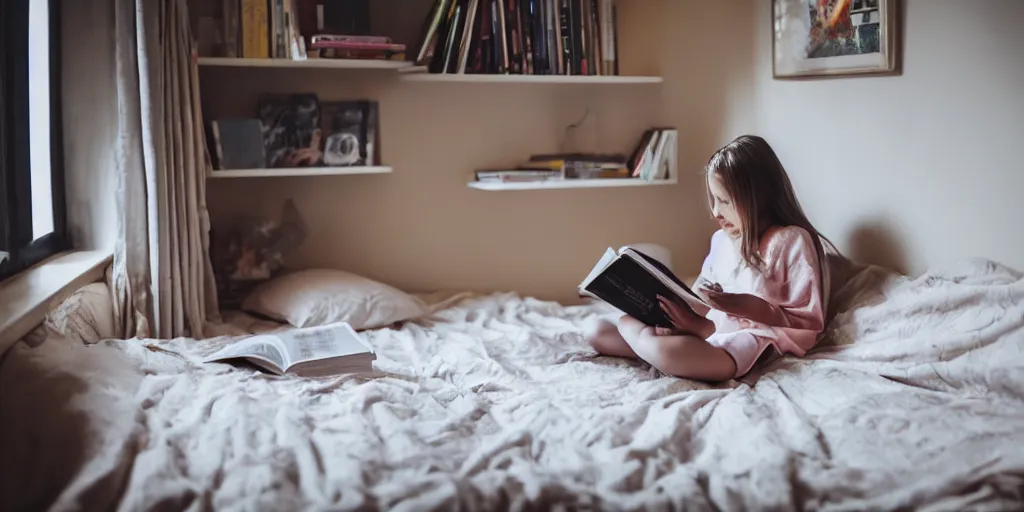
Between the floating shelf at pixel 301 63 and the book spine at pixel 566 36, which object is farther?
the book spine at pixel 566 36

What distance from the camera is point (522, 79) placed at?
2.86 meters

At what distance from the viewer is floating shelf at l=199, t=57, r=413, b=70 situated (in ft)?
8.50

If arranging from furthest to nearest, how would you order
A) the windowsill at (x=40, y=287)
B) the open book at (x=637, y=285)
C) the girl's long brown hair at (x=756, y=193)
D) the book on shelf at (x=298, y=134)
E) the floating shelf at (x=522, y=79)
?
the floating shelf at (x=522, y=79) → the book on shelf at (x=298, y=134) → the girl's long brown hair at (x=756, y=193) → the open book at (x=637, y=285) → the windowsill at (x=40, y=287)

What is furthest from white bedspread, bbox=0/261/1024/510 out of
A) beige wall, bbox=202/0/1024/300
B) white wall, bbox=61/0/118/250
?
white wall, bbox=61/0/118/250

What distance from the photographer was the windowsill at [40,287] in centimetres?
169

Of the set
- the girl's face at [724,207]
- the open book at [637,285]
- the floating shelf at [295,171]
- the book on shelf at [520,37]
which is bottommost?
the open book at [637,285]

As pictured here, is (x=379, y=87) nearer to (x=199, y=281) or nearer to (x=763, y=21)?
(x=199, y=281)

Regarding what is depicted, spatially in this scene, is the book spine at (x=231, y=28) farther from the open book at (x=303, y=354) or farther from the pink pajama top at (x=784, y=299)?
the pink pajama top at (x=784, y=299)

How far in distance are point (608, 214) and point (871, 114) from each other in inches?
42.0

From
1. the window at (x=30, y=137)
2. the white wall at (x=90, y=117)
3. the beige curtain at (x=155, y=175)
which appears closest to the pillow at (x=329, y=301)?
the beige curtain at (x=155, y=175)

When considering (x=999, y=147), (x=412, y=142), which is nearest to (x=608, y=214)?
(x=412, y=142)

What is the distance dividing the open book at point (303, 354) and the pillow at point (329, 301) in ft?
1.35

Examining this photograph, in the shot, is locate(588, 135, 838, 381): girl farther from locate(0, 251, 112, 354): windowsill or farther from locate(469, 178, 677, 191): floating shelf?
locate(0, 251, 112, 354): windowsill

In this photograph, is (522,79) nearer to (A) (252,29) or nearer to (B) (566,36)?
(B) (566,36)
